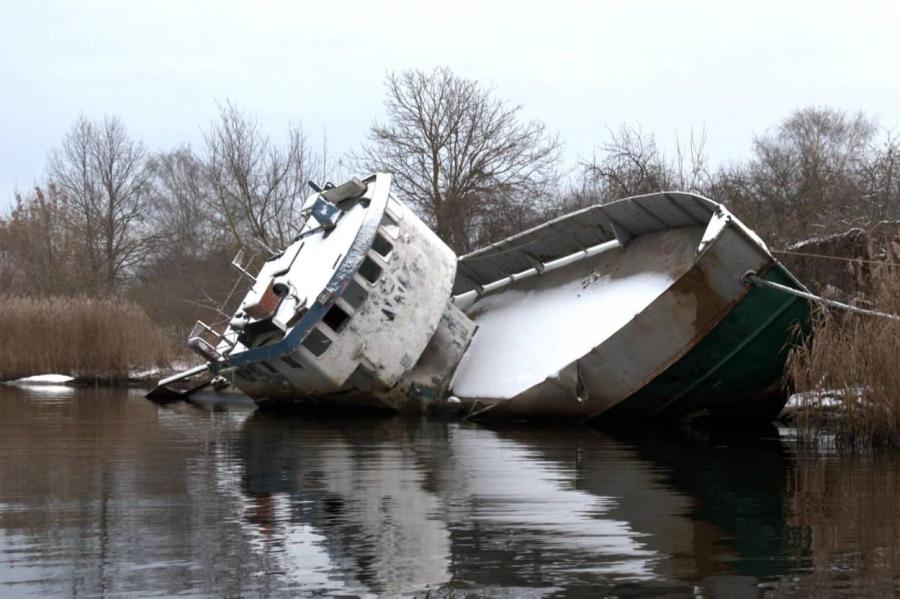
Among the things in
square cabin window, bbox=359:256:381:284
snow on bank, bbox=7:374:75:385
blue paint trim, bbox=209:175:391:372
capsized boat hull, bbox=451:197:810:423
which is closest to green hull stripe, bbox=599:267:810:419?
capsized boat hull, bbox=451:197:810:423

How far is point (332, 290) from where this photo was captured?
51.2ft

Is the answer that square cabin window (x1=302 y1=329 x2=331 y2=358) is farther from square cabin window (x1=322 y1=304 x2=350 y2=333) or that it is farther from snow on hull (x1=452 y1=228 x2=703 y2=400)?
snow on hull (x1=452 y1=228 x2=703 y2=400)

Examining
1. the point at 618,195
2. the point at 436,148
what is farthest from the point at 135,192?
the point at 618,195

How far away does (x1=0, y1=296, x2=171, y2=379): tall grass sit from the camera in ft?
90.7

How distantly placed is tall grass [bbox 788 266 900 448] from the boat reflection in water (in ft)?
2.34

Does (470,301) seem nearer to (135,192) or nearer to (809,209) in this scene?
(809,209)

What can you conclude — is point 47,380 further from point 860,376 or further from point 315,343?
point 860,376

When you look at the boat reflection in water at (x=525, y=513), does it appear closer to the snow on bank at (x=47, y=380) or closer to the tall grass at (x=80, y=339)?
the tall grass at (x=80, y=339)

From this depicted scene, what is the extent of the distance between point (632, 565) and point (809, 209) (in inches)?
1032

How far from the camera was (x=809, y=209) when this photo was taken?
30.4 meters

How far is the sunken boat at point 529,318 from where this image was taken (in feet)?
46.1

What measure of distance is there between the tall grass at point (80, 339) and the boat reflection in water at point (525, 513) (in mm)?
15490

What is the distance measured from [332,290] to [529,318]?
3.45 m

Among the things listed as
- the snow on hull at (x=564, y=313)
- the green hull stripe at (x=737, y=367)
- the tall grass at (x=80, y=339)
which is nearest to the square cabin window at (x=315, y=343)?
the snow on hull at (x=564, y=313)
